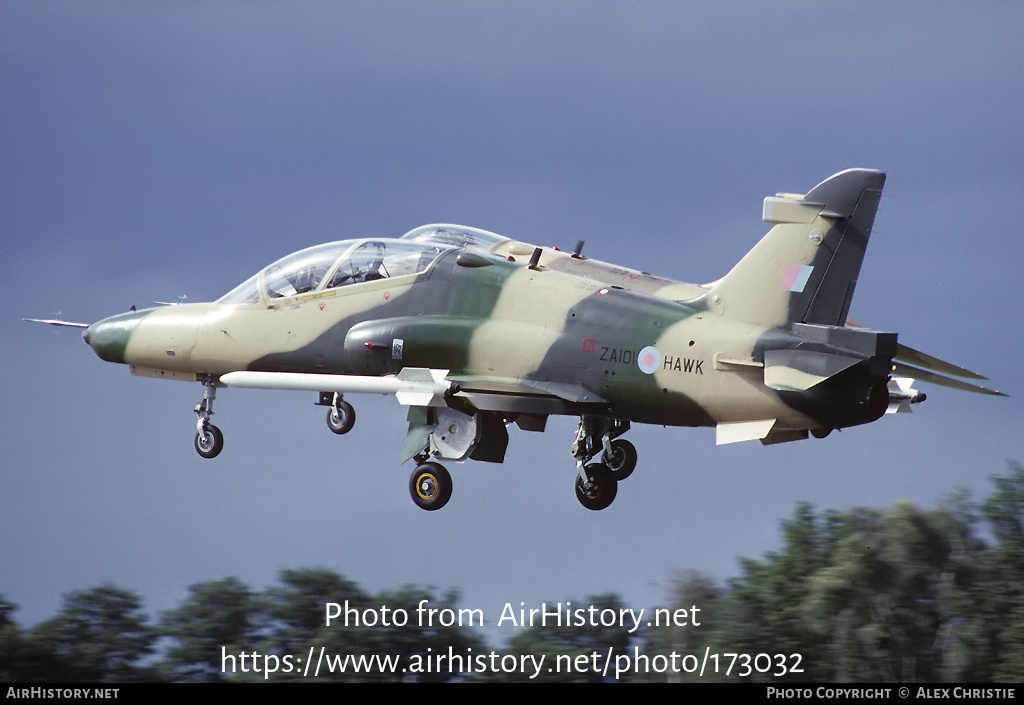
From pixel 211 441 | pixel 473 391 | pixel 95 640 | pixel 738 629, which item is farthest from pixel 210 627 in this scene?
pixel 473 391

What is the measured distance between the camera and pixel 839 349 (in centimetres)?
2245

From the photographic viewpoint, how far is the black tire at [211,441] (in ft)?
96.4

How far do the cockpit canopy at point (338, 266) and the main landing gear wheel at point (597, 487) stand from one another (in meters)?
4.24

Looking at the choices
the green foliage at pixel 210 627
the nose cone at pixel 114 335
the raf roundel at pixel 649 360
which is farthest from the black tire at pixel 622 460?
the green foliage at pixel 210 627

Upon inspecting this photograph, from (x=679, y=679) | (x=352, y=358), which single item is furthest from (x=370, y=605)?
(x=352, y=358)

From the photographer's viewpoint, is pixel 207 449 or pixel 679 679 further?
pixel 679 679

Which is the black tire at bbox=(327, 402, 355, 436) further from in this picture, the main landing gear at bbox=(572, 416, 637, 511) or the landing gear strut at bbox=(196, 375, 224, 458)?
the main landing gear at bbox=(572, 416, 637, 511)

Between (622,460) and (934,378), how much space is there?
5169 millimetres

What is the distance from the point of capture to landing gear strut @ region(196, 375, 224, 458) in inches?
1149

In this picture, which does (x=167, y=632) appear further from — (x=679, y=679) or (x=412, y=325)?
(x=412, y=325)

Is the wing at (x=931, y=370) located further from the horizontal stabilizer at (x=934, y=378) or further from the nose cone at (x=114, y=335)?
the nose cone at (x=114, y=335)

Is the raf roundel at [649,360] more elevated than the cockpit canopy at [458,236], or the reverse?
the cockpit canopy at [458,236]

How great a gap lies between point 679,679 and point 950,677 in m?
7.23
